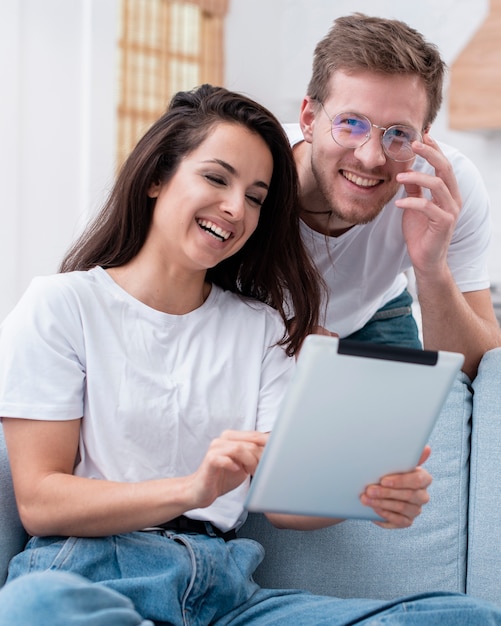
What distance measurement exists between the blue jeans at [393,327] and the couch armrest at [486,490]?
0.49 meters

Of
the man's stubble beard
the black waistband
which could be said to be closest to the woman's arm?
the black waistband

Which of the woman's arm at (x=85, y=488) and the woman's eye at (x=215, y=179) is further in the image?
the woman's eye at (x=215, y=179)

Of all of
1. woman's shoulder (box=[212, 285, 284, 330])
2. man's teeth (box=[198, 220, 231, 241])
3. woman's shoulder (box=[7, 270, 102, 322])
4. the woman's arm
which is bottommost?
the woman's arm

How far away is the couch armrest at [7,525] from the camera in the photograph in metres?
1.53

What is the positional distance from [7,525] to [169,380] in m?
0.37

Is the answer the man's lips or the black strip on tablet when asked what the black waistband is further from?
the man's lips

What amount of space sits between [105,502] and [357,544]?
653 mm

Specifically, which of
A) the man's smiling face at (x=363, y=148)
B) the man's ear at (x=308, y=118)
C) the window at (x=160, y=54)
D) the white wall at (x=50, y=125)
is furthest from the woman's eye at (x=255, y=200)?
the window at (x=160, y=54)

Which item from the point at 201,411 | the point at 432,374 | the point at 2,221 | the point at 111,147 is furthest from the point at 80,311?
the point at 111,147

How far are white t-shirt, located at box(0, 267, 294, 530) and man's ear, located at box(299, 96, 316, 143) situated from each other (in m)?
0.57

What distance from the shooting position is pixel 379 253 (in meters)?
2.26

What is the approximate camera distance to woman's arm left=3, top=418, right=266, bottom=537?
133cm

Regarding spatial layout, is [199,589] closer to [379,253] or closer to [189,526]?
[189,526]

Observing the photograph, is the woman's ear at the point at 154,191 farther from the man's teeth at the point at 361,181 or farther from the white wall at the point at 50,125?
the white wall at the point at 50,125
